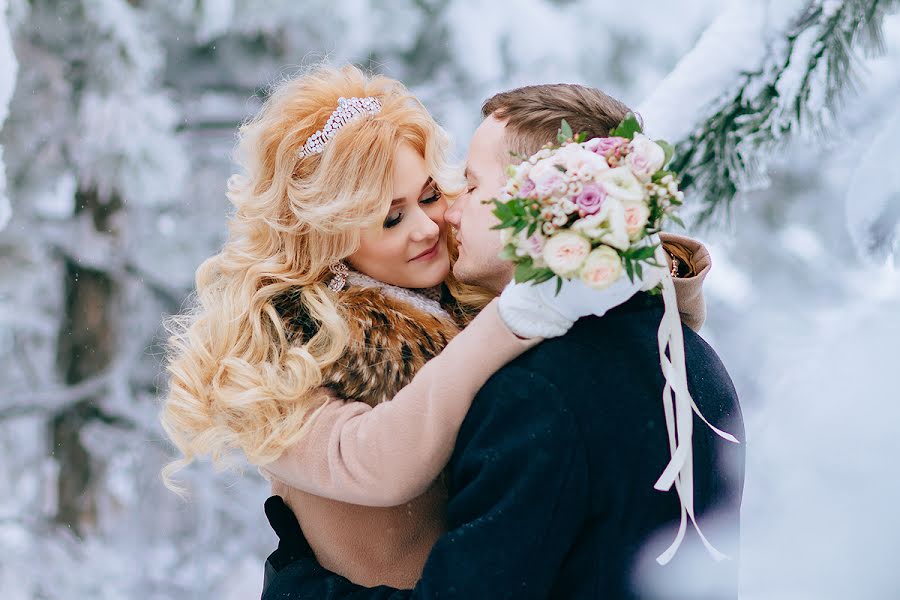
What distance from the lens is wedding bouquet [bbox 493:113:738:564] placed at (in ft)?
4.44

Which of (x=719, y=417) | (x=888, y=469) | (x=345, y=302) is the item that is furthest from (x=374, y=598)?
(x=888, y=469)

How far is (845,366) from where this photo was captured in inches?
133

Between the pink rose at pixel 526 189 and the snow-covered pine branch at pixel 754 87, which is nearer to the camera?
the pink rose at pixel 526 189

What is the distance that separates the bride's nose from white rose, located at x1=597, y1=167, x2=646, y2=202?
→ 0.80 meters

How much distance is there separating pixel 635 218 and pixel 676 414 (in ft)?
1.33

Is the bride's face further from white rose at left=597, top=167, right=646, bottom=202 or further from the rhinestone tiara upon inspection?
white rose at left=597, top=167, right=646, bottom=202

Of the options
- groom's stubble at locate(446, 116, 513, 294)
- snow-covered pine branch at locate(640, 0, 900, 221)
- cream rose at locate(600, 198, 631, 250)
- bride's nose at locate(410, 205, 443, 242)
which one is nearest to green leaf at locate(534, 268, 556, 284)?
cream rose at locate(600, 198, 631, 250)

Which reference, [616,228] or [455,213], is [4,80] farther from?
[616,228]

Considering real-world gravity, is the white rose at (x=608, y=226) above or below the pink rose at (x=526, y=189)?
below

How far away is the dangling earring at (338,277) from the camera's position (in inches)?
84.4

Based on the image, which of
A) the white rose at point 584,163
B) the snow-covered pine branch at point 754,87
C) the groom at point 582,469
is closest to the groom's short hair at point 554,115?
the groom at point 582,469

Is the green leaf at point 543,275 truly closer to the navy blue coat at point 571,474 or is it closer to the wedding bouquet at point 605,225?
the wedding bouquet at point 605,225

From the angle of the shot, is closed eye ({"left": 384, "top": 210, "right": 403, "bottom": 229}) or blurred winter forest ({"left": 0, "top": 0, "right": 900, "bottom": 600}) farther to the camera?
blurred winter forest ({"left": 0, "top": 0, "right": 900, "bottom": 600})

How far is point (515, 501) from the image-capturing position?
4.80ft
